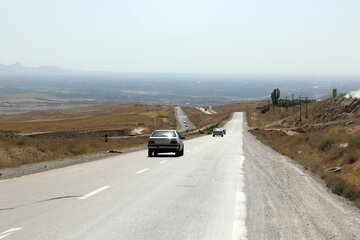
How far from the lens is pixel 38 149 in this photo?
24.4 m

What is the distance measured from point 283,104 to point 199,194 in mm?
145252

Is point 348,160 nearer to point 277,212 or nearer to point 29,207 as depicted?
point 277,212

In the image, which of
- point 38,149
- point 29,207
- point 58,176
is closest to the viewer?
point 29,207

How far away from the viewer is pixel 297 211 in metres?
8.79

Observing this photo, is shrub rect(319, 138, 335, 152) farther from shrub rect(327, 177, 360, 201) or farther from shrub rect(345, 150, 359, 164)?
shrub rect(327, 177, 360, 201)

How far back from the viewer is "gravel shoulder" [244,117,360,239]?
6.93 meters

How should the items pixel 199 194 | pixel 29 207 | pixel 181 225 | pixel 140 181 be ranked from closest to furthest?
pixel 181 225, pixel 29 207, pixel 199 194, pixel 140 181

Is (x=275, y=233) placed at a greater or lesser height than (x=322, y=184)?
greater

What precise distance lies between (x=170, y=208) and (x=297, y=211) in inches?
98.7

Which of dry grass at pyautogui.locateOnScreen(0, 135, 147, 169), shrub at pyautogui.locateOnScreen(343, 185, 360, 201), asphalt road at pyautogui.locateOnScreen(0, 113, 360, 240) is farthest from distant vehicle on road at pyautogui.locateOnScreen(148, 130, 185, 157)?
shrub at pyautogui.locateOnScreen(343, 185, 360, 201)

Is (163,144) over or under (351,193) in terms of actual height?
under

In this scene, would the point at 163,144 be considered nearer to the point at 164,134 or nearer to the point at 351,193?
the point at 164,134

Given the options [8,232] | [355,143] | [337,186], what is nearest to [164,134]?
[355,143]

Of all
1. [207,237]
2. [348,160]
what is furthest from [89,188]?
[348,160]
